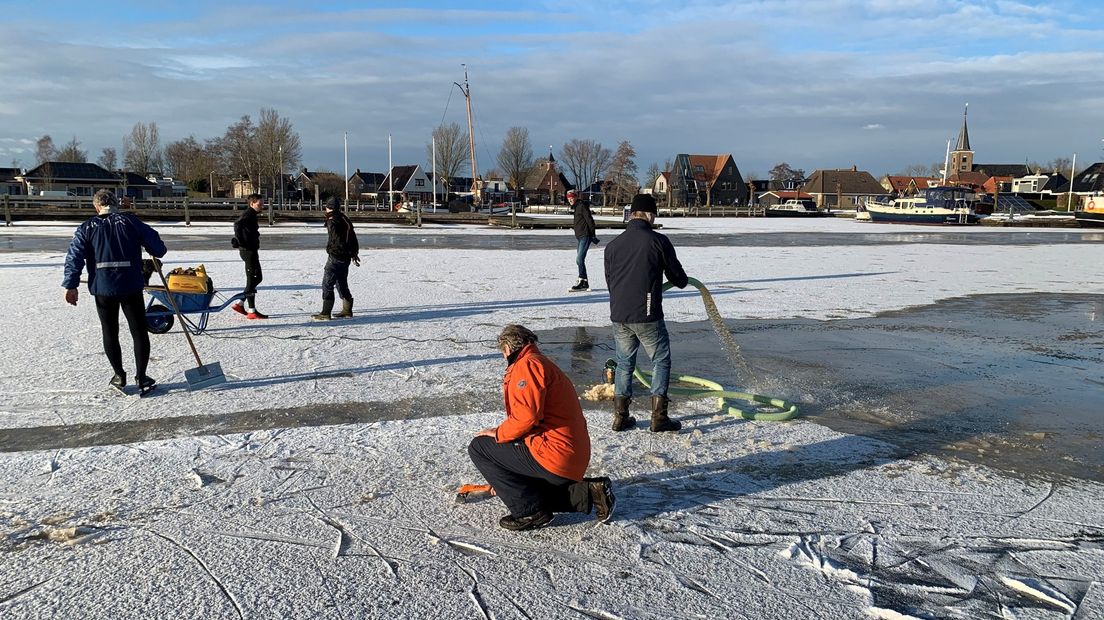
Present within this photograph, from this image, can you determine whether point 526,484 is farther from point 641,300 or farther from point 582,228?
point 582,228

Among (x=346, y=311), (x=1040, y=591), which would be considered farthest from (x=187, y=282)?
(x=1040, y=591)

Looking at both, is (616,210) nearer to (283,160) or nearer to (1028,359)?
(283,160)

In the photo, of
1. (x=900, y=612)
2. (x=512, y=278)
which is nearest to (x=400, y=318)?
(x=512, y=278)

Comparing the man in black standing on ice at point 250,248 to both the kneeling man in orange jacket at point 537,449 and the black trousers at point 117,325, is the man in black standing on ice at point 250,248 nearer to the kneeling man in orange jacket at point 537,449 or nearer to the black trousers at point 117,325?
the black trousers at point 117,325

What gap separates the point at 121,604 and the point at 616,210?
71.0 meters

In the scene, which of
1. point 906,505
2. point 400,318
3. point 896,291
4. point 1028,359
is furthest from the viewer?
point 896,291

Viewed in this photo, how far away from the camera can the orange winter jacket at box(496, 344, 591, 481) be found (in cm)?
400

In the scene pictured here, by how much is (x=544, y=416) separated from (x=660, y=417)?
6.69ft

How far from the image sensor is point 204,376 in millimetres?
6969

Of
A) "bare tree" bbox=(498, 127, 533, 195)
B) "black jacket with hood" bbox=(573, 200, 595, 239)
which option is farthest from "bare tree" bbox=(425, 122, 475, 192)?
"black jacket with hood" bbox=(573, 200, 595, 239)

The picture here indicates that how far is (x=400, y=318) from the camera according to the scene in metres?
10.8

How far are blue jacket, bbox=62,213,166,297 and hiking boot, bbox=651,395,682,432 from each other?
4630 mm

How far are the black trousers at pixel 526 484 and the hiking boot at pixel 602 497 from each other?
29 millimetres

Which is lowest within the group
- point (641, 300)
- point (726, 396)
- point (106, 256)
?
point (726, 396)
